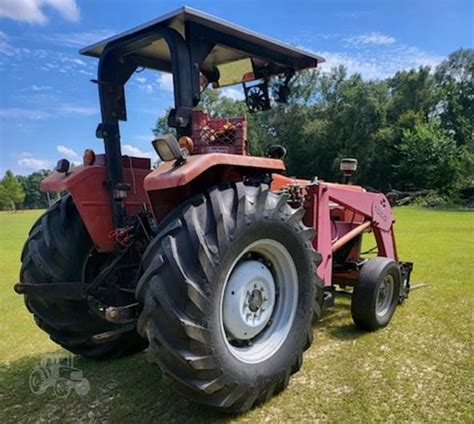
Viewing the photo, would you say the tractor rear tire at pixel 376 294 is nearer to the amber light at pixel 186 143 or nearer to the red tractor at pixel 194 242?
the red tractor at pixel 194 242

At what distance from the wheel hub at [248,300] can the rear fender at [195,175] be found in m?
0.56

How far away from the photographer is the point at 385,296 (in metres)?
4.25

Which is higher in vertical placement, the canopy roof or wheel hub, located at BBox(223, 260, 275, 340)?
the canopy roof

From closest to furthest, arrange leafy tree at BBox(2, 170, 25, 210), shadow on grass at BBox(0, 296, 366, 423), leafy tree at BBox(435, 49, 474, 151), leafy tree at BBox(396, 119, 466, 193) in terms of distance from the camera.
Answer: shadow on grass at BBox(0, 296, 366, 423), leafy tree at BBox(396, 119, 466, 193), leafy tree at BBox(435, 49, 474, 151), leafy tree at BBox(2, 170, 25, 210)

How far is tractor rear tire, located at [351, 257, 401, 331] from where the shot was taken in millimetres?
3881

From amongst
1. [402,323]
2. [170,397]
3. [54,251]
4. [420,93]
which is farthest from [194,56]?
[420,93]

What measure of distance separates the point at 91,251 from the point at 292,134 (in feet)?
114

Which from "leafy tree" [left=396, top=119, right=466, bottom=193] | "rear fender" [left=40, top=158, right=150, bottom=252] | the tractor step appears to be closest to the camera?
the tractor step

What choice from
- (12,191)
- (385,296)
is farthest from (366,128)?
(12,191)

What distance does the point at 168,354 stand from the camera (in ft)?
7.39

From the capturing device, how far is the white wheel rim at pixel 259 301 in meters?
2.62

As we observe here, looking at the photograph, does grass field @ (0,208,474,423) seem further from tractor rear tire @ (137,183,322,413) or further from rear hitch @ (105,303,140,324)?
rear hitch @ (105,303,140,324)

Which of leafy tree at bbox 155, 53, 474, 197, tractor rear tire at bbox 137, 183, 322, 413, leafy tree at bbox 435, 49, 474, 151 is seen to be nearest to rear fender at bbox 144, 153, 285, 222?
tractor rear tire at bbox 137, 183, 322, 413

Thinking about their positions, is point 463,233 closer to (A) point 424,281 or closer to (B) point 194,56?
(A) point 424,281
